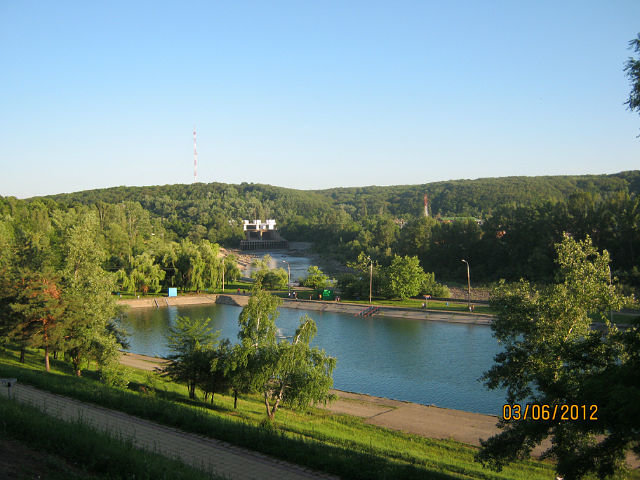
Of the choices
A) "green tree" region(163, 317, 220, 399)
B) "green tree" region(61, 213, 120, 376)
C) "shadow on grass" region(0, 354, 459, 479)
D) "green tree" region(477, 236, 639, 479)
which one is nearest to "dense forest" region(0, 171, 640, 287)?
"green tree" region(477, 236, 639, 479)

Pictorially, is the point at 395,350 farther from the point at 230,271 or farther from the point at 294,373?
the point at 230,271

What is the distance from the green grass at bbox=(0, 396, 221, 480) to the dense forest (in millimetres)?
23989

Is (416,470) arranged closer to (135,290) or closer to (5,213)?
(135,290)

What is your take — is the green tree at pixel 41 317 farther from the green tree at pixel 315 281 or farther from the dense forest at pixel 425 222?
the green tree at pixel 315 281

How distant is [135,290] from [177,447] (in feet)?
116

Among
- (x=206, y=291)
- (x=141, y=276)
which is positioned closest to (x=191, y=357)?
(x=141, y=276)

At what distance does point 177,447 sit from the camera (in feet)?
27.8

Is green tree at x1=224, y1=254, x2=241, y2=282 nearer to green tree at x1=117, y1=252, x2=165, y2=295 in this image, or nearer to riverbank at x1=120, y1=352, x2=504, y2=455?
green tree at x1=117, y1=252, x2=165, y2=295

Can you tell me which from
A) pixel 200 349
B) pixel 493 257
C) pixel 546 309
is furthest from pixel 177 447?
pixel 493 257

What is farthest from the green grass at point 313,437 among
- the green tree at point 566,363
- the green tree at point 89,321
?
the green tree at point 89,321

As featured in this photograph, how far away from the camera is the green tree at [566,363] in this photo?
21.4ft

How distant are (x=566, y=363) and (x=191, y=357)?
8.86 meters

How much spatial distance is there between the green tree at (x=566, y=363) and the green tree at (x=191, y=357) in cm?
716
